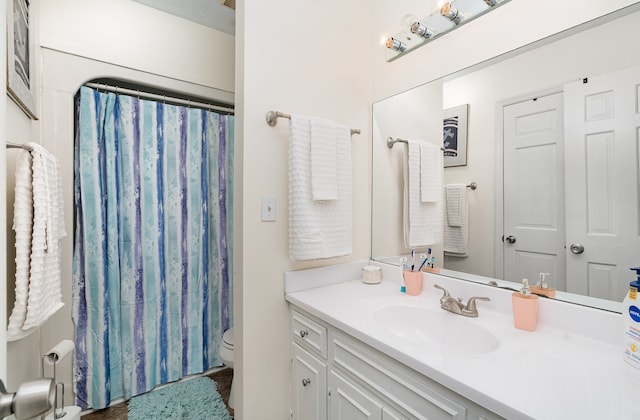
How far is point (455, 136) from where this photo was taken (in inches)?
50.1

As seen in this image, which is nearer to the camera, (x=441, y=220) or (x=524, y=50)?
(x=524, y=50)

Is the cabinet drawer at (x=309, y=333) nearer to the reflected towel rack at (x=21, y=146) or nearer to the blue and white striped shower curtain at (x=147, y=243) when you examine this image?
the blue and white striped shower curtain at (x=147, y=243)

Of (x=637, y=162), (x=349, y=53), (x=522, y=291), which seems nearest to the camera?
(x=637, y=162)

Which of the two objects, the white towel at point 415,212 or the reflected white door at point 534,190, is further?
the white towel at point 415,212

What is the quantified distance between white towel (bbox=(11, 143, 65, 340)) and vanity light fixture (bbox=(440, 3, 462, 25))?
158 centimetres

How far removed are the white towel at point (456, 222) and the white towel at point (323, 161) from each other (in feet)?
1.70

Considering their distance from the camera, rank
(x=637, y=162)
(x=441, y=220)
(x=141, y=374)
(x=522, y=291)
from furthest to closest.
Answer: (x=141, y=374) → (x=441, y=220) → (x=522, y=291) → (x=637, y=162)

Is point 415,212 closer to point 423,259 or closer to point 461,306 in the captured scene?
point 423,259

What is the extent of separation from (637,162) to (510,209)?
36 centimetres

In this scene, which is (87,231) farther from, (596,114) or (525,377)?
(596,114)

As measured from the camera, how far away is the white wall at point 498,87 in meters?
0.88

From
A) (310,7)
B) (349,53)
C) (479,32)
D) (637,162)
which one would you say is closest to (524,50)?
(479,32)

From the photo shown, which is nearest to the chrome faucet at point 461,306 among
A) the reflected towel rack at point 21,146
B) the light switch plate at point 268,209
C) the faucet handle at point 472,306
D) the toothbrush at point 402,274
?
the faucet handle at point 472,306

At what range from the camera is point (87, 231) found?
165 cm
